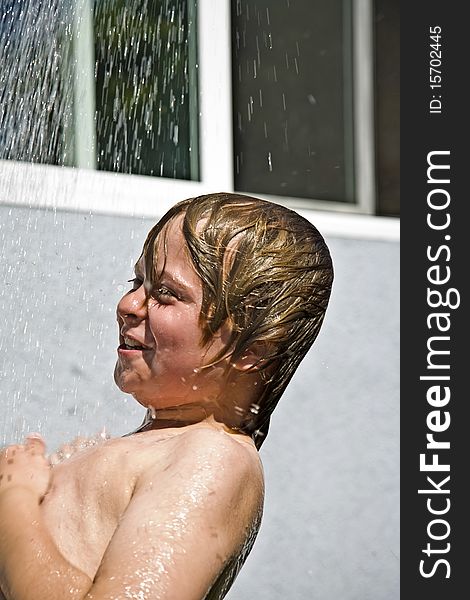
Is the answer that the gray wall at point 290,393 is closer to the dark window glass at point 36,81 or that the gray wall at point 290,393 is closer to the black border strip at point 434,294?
the black border strip at point 434,294

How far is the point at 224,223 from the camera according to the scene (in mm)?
1835

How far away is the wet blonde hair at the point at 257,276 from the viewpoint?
1.81m

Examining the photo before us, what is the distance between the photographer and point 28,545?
1.63 meters

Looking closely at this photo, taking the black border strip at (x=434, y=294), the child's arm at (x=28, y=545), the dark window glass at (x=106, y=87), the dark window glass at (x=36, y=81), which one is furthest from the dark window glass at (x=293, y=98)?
the child's arm at (x=28, y=545)

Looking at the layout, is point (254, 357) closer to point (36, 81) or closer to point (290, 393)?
point (36, 81)

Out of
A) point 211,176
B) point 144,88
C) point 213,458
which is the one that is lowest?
point 211,176

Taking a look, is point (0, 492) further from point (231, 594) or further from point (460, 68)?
point (460, 68)

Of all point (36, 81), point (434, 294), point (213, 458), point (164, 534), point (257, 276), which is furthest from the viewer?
point (434, 294)

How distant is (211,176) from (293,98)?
1.13 m

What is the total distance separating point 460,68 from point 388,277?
4.40ft

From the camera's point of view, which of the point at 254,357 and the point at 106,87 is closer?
the point at 254,357

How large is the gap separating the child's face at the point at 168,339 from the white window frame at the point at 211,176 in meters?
3.09

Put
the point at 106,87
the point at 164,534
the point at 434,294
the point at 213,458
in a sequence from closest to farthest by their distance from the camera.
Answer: the point at 164,534
the point at 213,458
the point at 106,87
the point at 434,294

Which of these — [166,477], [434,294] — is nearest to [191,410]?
[166,477]
